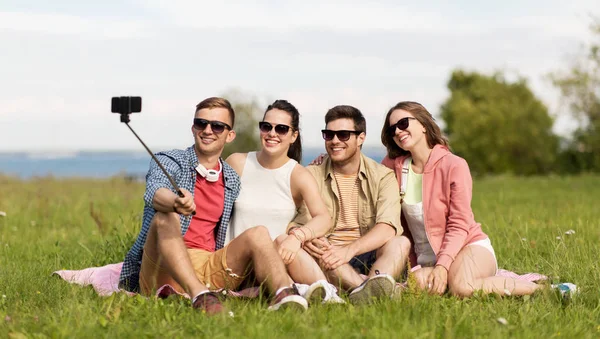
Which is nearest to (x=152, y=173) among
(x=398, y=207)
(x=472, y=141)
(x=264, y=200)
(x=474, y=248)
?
(x=264, y=200)

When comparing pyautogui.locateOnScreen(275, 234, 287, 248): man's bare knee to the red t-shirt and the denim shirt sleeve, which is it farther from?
the denim shirt sleeve

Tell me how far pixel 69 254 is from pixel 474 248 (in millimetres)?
3847

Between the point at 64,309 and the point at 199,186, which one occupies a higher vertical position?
the point at 199,186

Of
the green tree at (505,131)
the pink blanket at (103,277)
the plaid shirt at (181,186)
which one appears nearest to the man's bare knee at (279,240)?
the plaid shirt at (181,186)

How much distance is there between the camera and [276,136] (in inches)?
207

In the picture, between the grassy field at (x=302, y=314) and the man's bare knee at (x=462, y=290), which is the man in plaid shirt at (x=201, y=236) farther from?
the man's bare knee at (x=462, y=290)

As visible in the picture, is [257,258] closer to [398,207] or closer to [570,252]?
[398,207]

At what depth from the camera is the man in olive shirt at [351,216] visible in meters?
5.11

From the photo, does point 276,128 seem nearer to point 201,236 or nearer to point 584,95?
point 201,236

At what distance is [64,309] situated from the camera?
438cm

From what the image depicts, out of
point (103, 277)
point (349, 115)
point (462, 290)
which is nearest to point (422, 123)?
point (349, 115)

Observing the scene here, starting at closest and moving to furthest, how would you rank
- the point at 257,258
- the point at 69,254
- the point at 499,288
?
the point at 257,258
the point at 499,288
the point at 69,254

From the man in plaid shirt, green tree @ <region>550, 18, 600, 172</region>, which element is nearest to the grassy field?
the man in plaid shirt

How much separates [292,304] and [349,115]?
5.72 feet
